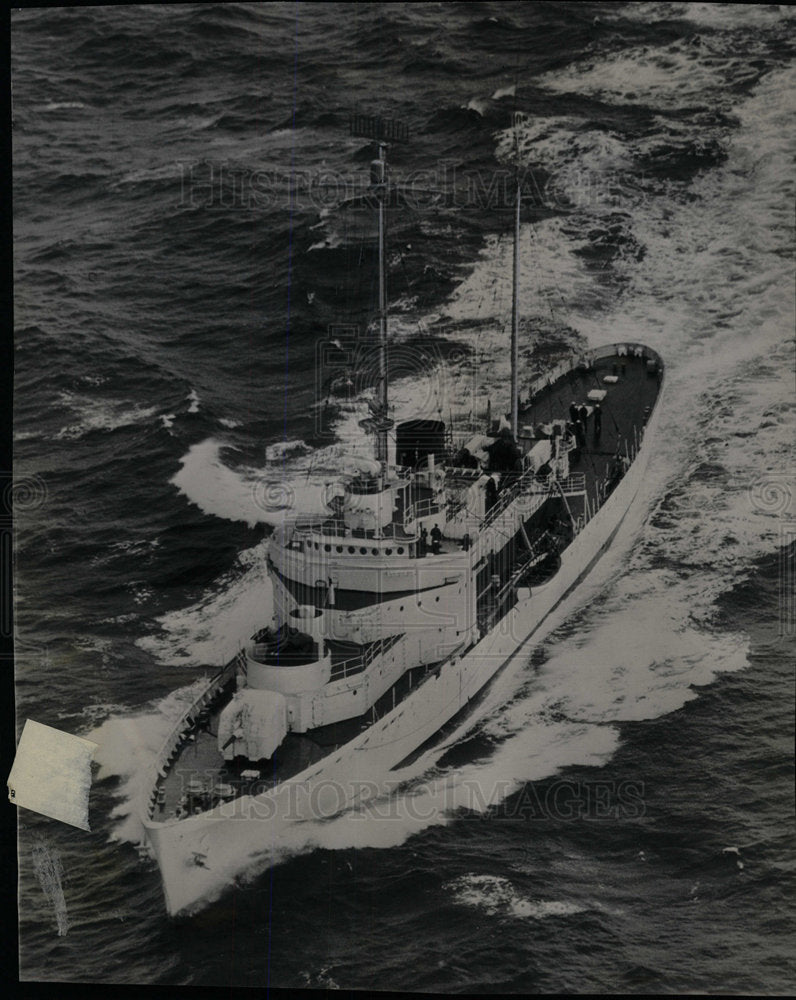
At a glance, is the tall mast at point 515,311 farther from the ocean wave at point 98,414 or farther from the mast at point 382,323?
the ocean wave at point 98,414

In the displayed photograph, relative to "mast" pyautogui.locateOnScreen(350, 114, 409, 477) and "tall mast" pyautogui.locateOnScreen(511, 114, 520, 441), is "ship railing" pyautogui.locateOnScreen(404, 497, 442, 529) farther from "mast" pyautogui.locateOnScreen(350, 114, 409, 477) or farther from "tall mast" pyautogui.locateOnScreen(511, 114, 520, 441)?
"tall mast" pyautogui.locateOnScreen(511, 114, 520, 441)

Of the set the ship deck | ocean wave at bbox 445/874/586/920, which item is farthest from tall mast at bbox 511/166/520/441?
ocean wave at bbox 445/874/586/920

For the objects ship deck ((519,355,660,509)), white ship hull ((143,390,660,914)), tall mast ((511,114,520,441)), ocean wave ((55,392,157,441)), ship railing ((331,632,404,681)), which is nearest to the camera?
white ship hull ((143,390,660,914))

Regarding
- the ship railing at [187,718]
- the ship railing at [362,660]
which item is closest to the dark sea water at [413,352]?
the ship railing at [187,718]

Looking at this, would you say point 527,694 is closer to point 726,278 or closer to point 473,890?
point 473,890

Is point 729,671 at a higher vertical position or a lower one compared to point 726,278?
lower

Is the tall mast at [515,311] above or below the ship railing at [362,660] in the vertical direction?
above

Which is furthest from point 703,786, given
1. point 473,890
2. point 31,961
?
point 31,961
